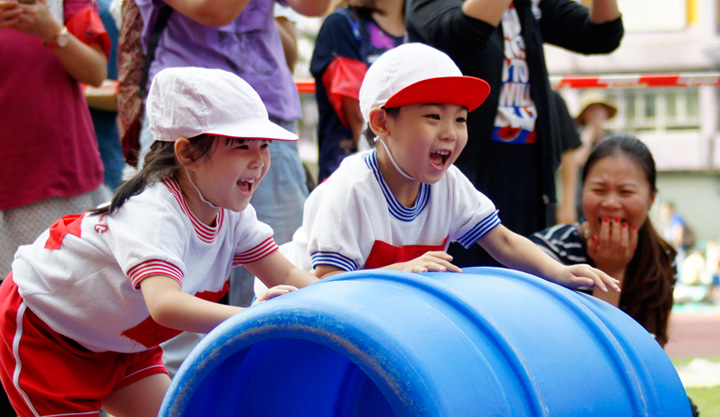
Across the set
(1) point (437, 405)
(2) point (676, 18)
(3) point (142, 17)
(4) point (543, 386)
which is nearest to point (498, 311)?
(4) point (543, 386)

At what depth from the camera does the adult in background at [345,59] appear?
291 cm

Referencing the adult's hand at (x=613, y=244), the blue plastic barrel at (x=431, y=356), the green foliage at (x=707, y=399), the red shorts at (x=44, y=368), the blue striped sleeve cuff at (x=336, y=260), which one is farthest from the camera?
the green foliage at (x=707, y=399)

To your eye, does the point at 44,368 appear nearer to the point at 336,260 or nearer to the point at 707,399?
the point at 336,260

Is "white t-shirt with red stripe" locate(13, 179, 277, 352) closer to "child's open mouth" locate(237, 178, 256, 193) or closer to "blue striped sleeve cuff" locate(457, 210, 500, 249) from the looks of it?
"child's open mouth" locate(237, 178, 256, 193)

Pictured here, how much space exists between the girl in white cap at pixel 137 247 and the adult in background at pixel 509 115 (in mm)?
782

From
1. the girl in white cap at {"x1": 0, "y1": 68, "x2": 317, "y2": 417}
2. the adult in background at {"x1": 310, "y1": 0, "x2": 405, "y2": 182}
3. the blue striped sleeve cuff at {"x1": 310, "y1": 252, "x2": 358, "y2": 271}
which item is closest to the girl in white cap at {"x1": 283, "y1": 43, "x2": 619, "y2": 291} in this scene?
the blue striped sleeve cuff at {"x1": 310, "y1": 252, "x2": 358, "y2": 271}

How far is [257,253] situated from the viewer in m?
1.98

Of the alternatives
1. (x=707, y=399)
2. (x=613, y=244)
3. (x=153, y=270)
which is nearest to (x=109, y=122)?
(x=153, y=270)

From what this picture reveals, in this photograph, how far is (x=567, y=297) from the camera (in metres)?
1.64

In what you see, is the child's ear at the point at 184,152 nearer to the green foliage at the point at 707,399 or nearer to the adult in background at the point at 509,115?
the adult in background at the point at 509,115

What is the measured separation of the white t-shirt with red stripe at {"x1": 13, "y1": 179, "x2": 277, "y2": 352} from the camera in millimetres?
1736

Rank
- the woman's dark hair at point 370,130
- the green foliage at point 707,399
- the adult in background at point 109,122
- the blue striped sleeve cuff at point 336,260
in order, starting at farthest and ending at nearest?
the adult in background at point 109,122
the green foliage at point 707,399
the woman's dark hair at point 370,130
the blue striped sleeve cuff at point 336,260

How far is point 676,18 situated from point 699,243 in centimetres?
581

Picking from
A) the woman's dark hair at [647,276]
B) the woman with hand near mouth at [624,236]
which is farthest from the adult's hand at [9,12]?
the woman's dark hair at [647,276]
